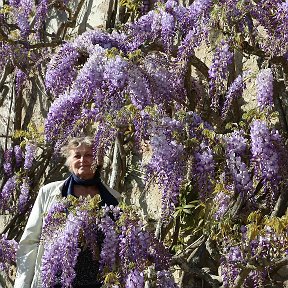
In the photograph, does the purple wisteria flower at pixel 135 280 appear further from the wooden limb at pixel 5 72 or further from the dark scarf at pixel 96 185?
the wooden limb at pixel 5 72

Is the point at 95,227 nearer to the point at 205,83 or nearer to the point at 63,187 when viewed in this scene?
the point at 63,187

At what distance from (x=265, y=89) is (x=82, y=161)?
0.93m

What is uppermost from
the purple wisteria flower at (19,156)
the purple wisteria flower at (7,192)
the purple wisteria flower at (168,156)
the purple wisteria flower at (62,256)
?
the purple wisteria flower at (19,156)

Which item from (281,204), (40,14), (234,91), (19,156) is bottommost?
(281,204)

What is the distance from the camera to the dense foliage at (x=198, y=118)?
3.81 m

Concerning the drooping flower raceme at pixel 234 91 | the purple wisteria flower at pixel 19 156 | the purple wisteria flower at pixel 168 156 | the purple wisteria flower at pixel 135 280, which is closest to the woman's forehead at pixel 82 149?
the purple wisteria flower at pixel 168 156

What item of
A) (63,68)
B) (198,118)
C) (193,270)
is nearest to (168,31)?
(63,68)

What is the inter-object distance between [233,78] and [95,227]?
1416 millimetres

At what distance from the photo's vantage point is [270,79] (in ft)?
13.7

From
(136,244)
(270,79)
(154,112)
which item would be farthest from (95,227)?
(270,79)

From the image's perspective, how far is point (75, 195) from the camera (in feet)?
13.1

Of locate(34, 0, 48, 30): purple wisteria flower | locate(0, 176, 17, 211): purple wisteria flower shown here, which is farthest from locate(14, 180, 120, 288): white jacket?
locate(34, 0, 48, 30): purple wisteria flower

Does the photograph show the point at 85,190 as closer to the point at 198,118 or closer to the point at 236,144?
the point at 198,118

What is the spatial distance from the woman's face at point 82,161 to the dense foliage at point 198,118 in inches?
1.7
